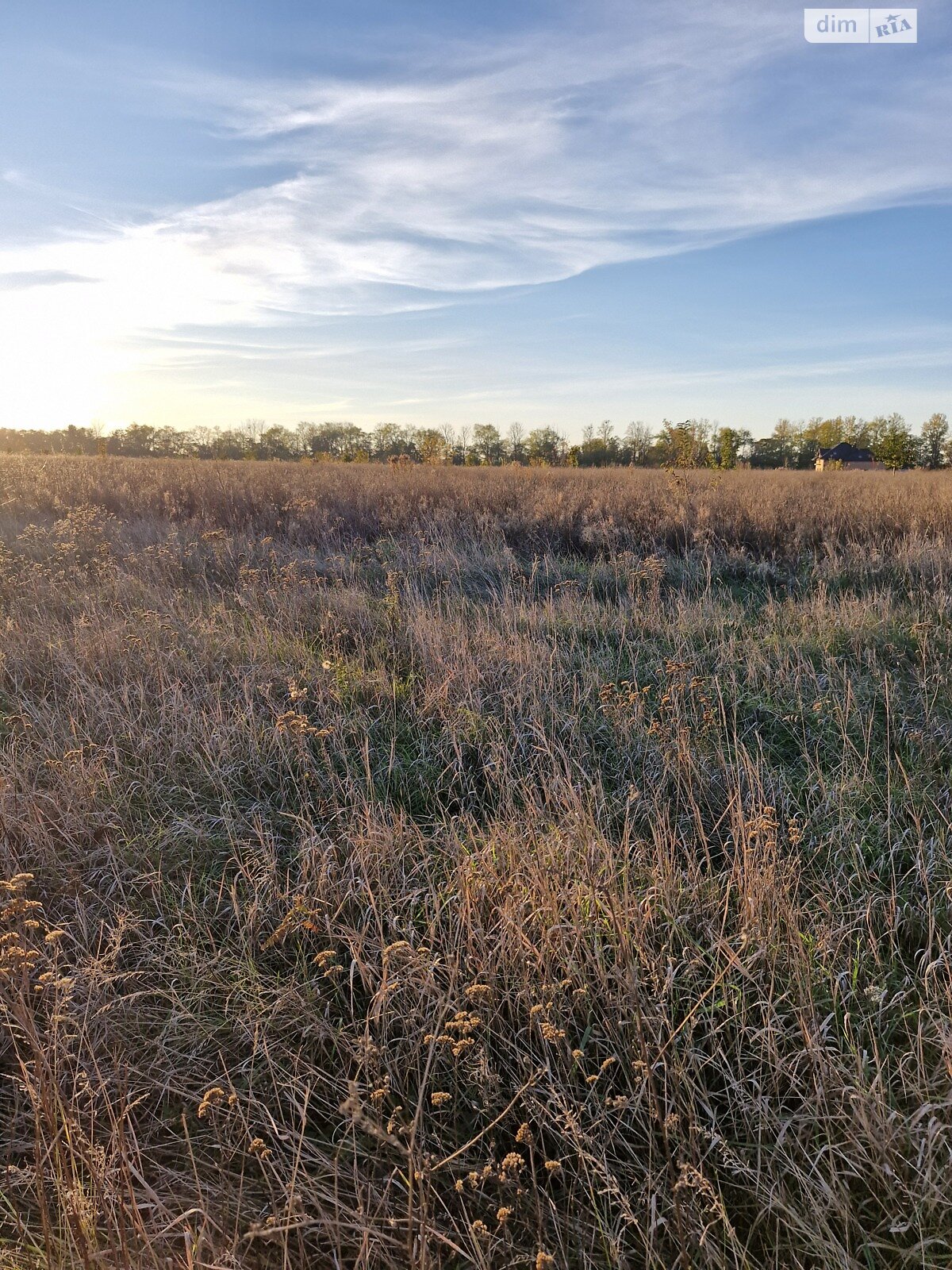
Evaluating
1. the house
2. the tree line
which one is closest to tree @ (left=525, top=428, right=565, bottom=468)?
the tree line

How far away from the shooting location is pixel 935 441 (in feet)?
244

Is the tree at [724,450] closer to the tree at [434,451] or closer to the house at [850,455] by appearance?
the tree at [434,451]

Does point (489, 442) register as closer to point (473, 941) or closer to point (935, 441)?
point (935, 441)

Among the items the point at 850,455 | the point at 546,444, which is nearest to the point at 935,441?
the point at 850,455

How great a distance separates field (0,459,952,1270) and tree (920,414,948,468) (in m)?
78.0

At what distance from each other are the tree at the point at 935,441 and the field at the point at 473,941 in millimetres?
77970

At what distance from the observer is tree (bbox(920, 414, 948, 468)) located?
70.4 metres

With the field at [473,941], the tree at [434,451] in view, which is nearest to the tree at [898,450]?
the tree at [434,451]

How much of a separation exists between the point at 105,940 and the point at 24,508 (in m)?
11.1

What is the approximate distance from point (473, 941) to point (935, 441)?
88531 millimetres

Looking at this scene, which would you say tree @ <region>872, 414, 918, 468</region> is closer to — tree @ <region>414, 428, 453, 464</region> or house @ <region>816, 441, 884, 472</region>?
house @ <region>816, 441, 884, 472</region>

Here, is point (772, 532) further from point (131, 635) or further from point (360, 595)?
point (131, 635)

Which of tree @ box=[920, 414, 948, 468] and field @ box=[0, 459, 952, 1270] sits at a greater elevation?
tree @ box=[920, 414, 948, 468]

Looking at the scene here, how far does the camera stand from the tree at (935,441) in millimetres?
70438
